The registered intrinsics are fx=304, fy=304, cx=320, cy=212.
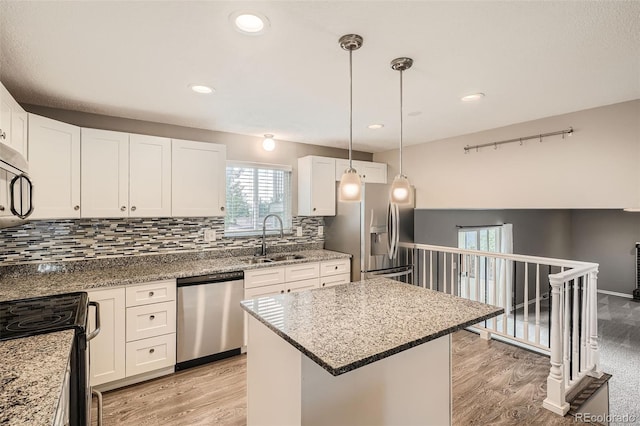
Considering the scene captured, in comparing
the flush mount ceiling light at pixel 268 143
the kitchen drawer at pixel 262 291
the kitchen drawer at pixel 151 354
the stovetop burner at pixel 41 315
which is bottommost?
the kitchen drawer at pixel 151 354

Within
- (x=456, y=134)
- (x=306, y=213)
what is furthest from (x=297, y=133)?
(x=456, y=134)

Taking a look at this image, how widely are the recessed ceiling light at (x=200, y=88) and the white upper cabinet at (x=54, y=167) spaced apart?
3.70ft

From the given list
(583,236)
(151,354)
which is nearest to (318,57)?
(151,354)

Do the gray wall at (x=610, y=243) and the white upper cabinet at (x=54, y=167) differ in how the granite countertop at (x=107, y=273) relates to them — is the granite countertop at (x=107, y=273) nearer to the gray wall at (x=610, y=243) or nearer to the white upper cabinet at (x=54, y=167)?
the white upper cabinet at (x=54, y=167)

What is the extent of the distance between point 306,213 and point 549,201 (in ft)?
8.48

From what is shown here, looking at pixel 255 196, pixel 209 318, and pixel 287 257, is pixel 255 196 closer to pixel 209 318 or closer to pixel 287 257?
pixel 287 257

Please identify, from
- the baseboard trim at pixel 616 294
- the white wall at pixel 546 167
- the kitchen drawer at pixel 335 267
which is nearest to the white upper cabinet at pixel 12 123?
the kitchen drawer at pixel 335 267

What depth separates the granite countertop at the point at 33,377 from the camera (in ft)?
2.95

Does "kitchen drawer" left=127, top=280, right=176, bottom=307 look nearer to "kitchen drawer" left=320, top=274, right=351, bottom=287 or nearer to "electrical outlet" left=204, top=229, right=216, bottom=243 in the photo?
"electrical outlet" left=204, top=229, right=216, bottom=243

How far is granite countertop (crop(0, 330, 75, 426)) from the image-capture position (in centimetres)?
90

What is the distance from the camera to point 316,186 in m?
3.90

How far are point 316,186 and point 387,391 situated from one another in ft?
8.76

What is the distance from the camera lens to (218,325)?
290cm

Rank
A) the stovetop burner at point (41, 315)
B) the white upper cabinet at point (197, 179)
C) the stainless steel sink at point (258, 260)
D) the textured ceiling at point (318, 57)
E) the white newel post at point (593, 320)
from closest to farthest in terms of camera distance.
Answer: the textured ceiling at point (318, 57)
the stovetop burner at point (41, 315)
the white newel post at point (593, 320)
the white upper cabinet at point (197, 179)
the stainless steel sink at point (258, 260)
